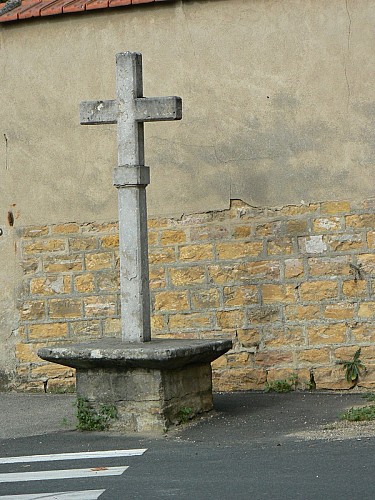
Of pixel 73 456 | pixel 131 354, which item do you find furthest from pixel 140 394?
pixel 73 456

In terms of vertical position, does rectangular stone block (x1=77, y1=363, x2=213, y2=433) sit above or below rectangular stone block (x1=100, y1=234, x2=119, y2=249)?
below

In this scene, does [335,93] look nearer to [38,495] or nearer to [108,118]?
[108,118]

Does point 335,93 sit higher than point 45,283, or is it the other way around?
point 335,93

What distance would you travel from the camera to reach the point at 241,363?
9.94 metres

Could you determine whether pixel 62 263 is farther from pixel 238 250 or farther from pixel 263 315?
pixel 263 315

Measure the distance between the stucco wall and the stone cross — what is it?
1926mm

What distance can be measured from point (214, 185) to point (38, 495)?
4.72m

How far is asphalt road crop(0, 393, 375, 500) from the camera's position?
5.66 meters

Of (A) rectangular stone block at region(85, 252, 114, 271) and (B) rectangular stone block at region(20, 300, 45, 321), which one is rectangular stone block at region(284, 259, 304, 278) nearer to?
(A) rectangular stone block at region(85, 252, 114, 271)

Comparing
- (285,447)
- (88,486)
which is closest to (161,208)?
(285,447)

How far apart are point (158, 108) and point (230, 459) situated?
2833mm

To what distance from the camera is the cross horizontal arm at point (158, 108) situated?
8062mm

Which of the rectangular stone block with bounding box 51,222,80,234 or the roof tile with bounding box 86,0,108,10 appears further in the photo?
the rectangular stone block with bounding box 51,222,80,234

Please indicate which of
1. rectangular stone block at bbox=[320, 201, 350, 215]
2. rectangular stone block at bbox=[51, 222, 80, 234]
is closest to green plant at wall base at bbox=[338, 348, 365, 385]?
rectangular stone block at bbox=[320, 201, 350, 215]
